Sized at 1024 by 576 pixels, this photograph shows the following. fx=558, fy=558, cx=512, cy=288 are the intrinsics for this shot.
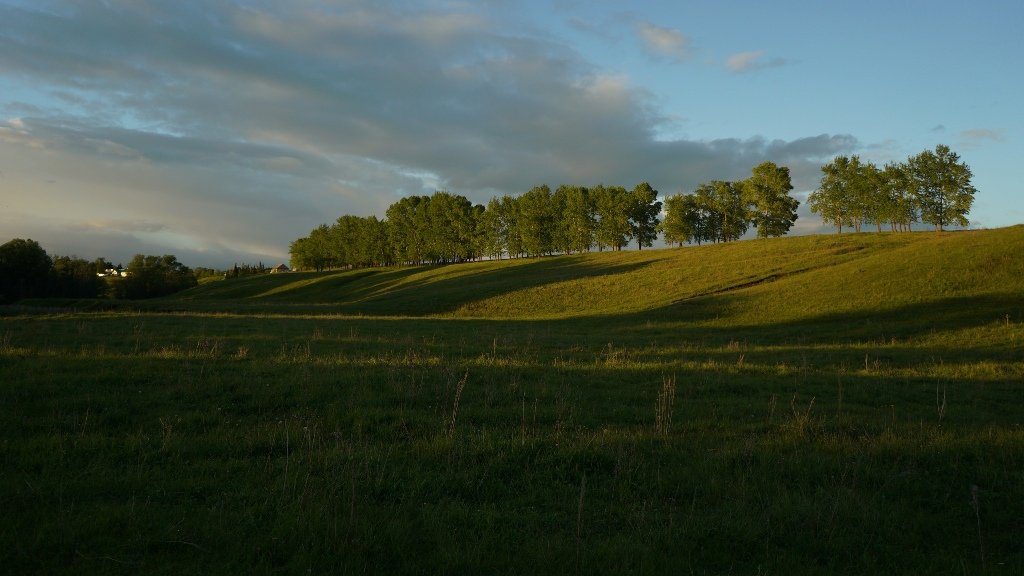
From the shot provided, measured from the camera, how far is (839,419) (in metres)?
9.86

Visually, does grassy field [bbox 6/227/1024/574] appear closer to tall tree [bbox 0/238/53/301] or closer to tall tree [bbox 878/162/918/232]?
tall tree [bbox 878/162/918/232]

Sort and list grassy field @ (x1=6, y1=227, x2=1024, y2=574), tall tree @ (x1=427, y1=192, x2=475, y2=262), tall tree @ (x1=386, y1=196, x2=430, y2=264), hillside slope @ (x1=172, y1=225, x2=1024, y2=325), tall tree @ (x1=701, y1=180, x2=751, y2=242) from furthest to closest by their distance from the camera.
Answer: tall tree @ (x1=386, y1=196, x2=430, y2=264), tall tree @ (x1=427, y1=192, x2=475, y2=262), tall tree @ (x1=701, y1=180, x2=751, y2=242), hillside slope @ (x1=172, y1=225, x2=1024, y2=325), grassy field @ (x1=6, y1=227, x2=1024, y2=574)

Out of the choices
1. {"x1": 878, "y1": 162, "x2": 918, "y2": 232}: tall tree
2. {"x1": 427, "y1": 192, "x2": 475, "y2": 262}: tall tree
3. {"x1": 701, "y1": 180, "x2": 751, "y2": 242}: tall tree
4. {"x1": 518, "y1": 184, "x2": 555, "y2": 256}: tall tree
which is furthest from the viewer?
{"x1": 427, "y1": 192, "x2": 475, "y2": 262}: tall tree

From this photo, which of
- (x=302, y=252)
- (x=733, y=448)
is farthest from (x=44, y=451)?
(x=302, y=252)

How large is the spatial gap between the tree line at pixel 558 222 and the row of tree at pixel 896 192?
20.0 ft

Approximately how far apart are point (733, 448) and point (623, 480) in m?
2.11

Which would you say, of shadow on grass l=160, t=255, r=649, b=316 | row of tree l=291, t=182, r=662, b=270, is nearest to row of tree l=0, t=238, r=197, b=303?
shadow on grass l=160, t=255, r=649, b=316

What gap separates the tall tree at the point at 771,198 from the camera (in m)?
82.4

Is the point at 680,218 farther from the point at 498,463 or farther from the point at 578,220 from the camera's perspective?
the point at 498,463

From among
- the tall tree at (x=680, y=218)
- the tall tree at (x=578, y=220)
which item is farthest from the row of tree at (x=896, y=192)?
the tall tree at (x=578, y=220)

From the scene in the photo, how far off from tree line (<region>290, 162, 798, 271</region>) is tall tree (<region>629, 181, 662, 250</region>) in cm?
18

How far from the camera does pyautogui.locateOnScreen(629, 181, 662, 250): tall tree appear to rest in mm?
98812

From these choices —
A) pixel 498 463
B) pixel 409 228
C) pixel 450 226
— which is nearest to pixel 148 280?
pixel 409 228

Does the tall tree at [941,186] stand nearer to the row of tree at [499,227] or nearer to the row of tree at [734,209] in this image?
the row of tree at [734,209]
